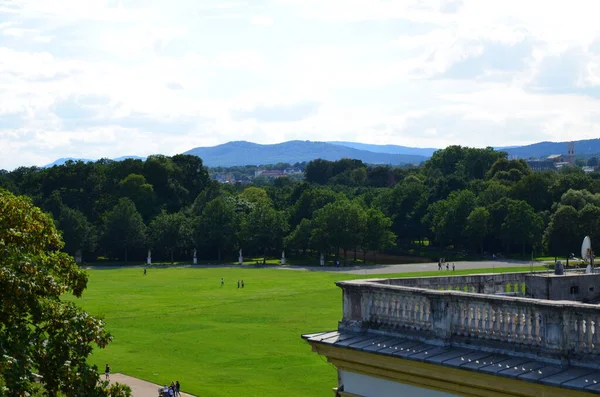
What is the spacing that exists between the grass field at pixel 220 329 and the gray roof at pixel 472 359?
27.3 metres

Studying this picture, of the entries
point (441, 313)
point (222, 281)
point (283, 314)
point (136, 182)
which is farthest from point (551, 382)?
point (136, 182)

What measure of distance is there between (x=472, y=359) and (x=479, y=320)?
Result: 74cm

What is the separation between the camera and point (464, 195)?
155 metres

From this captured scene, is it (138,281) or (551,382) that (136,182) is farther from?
(551,382)

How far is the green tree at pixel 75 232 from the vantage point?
152 metres

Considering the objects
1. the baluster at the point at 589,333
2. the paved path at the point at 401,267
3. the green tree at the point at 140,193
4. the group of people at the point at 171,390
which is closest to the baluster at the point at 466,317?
the baluster at the point at 589,333

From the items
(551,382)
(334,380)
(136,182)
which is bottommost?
(334,380)

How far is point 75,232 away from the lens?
152m

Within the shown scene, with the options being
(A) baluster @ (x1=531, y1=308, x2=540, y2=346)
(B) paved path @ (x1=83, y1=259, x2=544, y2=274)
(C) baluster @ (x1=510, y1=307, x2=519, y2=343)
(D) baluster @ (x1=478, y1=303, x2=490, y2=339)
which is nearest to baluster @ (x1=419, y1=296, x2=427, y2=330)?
(D) baluster @ (x1=478, y1=303, x2=490, y2=339)

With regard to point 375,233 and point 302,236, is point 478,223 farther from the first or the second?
point 302,236

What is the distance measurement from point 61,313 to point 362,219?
122743 mm

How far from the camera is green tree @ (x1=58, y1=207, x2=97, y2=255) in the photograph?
151500 mm

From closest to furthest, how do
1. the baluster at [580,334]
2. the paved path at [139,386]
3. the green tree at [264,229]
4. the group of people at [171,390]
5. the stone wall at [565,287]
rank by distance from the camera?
the baluster at [580,334]
the stone wall at [565,287]
the group of people at [171,390]
the paved path at [139,386]
the green tree at [264,229]

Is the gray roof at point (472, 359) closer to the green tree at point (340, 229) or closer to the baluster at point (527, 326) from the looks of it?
the baluster at point (527, 326)
